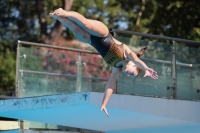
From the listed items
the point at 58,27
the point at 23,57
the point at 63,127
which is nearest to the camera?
the point at 23,57

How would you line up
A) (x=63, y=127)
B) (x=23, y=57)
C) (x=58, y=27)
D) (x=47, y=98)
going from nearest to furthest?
(x=47, y=98) → (x=23, y=57) → (x=63, y=127) → (x=58, y=27)

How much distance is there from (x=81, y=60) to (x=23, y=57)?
1513mm

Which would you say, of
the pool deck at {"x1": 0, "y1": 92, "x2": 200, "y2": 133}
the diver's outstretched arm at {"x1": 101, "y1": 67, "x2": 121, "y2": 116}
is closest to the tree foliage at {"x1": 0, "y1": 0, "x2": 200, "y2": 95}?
the pool deck at {"x1": 0, "y1": 92, "x2": 200, "y2": 133}

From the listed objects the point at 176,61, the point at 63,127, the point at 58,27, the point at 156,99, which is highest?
the point at 58,27

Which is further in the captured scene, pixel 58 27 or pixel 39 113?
pixel 58 27

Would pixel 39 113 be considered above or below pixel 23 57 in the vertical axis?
below

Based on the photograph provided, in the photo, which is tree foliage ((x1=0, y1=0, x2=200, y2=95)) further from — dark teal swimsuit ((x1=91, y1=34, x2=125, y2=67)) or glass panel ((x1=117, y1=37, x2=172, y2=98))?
dark teal swimsuit ((x1=91, y1=34, x2=125, y2=67))

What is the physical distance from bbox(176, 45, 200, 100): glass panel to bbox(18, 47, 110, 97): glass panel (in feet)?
7.35

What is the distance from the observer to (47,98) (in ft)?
32.6

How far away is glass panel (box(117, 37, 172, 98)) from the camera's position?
10586 mm

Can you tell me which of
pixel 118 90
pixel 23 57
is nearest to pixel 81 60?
pixel 23 57

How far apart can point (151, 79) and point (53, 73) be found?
2.70 meters

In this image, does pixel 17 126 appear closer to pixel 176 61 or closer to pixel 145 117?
pixel 145 117

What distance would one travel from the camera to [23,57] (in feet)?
38.3
